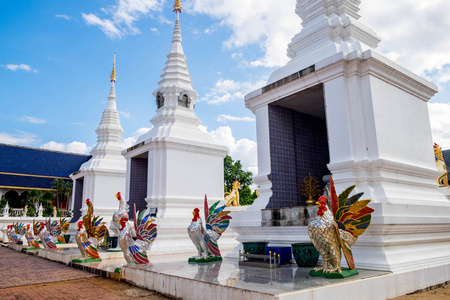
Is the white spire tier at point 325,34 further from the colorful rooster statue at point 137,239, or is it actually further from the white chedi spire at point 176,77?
the white chedi spire at point 176,77

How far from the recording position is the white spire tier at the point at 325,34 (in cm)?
835

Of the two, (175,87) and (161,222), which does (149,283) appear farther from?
(175,87)

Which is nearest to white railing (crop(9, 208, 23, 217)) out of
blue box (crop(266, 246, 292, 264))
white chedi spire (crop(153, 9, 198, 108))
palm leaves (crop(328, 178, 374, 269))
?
white chedi spire (crop(153, 9, 198, 108))

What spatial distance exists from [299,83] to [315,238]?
3.95m

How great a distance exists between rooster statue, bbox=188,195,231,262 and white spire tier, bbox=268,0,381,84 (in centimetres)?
368

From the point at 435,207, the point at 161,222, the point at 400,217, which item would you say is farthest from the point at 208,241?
the point at 161,222

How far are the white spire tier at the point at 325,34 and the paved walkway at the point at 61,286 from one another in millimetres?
5829

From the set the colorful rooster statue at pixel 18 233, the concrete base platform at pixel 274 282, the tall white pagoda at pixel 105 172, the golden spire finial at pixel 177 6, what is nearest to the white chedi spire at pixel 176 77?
the golden spire finial at pixel 177 6

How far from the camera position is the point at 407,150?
24.4 feet

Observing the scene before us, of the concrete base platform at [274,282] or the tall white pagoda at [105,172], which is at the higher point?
the tall white pagoda at [105,172]

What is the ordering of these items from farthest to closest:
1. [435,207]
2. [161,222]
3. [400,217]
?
[161,222], [435,207], [400,217]

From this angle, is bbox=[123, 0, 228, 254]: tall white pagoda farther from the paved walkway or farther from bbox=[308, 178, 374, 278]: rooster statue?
bbox=[308, 178, 374, 278]: rooster statue

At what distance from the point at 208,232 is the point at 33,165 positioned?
42.6m

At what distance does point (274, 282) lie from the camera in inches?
181
